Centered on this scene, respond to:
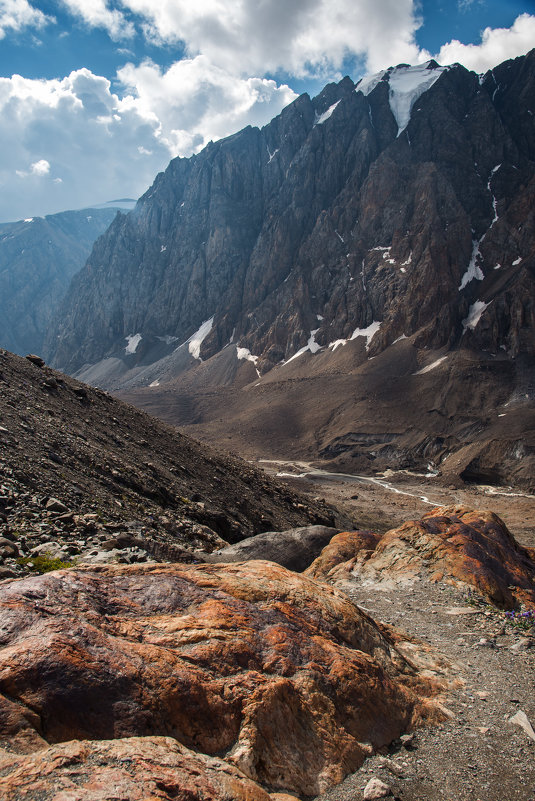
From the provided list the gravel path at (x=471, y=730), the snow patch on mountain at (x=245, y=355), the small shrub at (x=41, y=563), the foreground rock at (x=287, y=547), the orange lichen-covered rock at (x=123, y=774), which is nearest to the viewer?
the orange lichen-covered rock at (x=123, y=774)

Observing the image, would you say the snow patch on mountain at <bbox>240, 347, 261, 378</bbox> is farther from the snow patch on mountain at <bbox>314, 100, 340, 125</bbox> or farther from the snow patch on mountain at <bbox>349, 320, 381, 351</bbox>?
the snow patch on mountain at <bbox>314, 100, 340, 125</bbox>

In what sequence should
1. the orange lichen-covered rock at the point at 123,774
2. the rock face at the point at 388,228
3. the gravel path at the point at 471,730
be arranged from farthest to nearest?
the rock face at the point at 388,228, the gravel path at the point at 471,730, the orange lichen-covered rock at the point at 123,774

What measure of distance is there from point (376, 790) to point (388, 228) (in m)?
155

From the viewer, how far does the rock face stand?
395 ft

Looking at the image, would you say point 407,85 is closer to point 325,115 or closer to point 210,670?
point 325,115

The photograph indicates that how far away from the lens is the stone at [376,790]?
17.7 feet

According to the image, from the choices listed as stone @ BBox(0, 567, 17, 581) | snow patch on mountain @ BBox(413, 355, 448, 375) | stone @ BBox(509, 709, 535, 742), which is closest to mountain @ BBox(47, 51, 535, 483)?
snow patch on mountain @ BBox(413, 355, 448, 375)

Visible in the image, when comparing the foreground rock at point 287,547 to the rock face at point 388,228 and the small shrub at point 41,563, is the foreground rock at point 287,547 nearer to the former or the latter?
the small shrub at point 41,563

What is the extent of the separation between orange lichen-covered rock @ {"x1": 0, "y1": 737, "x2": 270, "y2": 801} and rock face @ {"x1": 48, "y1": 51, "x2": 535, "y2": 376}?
360 feet

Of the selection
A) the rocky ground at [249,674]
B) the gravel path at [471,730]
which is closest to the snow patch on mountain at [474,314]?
the rocky ground at [249,674]

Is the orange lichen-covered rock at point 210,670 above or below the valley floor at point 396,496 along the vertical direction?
above

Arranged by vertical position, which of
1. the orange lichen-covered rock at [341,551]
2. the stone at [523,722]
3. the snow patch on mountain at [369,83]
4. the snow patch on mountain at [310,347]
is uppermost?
the snow patch on mountain at [369,83]

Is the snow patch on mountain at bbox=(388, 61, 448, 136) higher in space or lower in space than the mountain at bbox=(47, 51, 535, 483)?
higher

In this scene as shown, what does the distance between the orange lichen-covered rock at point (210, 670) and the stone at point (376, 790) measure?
1.12ft
